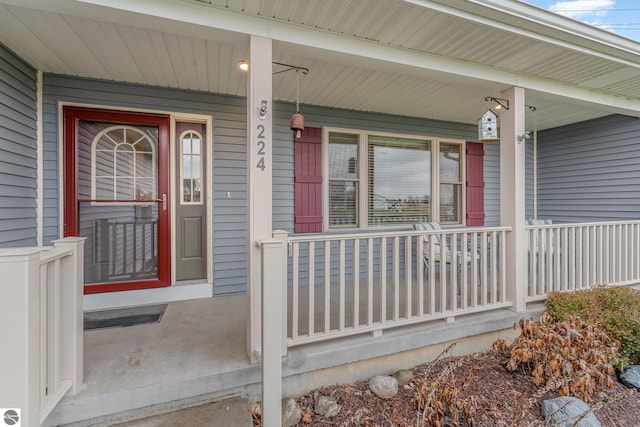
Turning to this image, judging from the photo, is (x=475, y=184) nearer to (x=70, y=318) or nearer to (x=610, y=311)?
(x=610, y=311)

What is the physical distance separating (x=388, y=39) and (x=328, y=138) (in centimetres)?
175

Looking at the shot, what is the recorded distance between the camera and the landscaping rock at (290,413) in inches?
76.1

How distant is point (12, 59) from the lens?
8.16 ft

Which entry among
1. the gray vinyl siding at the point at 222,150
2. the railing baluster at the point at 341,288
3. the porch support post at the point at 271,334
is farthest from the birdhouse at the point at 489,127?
the gray vinyl siding at the point at 222,150

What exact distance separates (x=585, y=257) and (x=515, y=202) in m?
1.31

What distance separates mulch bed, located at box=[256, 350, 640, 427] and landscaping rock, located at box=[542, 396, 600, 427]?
74mm

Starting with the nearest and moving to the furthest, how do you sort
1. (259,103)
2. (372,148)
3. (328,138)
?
1. (259,103)
2. (328,138)
3. (372,148)

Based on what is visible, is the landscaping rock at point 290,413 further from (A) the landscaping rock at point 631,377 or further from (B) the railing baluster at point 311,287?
(A) the landscaping rock at point 631,377

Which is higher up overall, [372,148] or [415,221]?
[372,148]

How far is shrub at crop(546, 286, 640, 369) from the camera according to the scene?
8.47 ft

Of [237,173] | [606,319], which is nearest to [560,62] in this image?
[606,319]

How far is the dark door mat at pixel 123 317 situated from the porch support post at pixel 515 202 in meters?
3.46

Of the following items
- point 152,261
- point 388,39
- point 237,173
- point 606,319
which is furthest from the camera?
point 237,173

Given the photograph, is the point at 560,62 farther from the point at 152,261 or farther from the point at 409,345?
the point at 152,261
